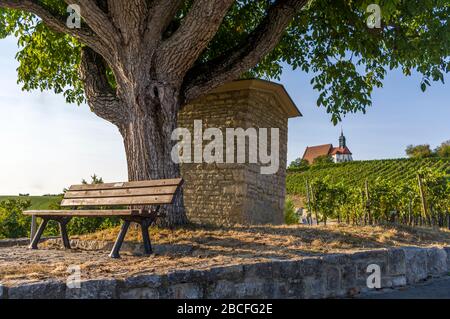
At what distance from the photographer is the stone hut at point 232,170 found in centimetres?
1030

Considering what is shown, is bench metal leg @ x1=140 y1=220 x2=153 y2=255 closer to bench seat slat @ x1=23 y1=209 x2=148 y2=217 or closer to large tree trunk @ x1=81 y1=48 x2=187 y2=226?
bench seat slat @ x1=23 y1=209 x2=148 y2=217

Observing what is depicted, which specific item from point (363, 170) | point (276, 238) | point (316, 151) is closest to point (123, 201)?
point (276, 238)

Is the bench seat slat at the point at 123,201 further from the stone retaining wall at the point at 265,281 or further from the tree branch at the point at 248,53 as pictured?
the tree branch at the point at 248,53

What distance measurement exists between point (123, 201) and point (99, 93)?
9.49 ft

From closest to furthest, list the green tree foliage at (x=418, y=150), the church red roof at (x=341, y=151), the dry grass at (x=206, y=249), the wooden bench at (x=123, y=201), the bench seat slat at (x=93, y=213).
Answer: the dry grass at (x=206, y=249), the bench seat slat at (x=93, y=213), the wooden bench at (x=123, y=201), the green tree foliage at (x=418, y=150), the church red roof at (x=341, y=151)

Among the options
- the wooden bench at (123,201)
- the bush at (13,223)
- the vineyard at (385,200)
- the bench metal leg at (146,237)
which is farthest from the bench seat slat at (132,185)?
the vineyard at (385,200)

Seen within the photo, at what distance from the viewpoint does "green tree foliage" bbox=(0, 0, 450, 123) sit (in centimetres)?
823

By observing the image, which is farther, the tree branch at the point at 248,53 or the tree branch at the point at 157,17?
the tree branch at the point at 248,53

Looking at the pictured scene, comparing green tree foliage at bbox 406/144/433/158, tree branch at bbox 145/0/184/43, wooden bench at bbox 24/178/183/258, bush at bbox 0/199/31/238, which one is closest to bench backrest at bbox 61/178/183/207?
wooden bench at bbox 24/178/183/258

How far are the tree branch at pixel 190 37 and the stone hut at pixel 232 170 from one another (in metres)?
3.24

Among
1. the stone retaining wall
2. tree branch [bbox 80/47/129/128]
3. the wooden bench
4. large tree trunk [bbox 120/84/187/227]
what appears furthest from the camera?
tree branch [bbox 80/47/129/128]

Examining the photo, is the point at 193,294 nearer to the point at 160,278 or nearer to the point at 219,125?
the point at 160,278

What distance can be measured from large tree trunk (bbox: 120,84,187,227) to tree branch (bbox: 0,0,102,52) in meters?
1.31
